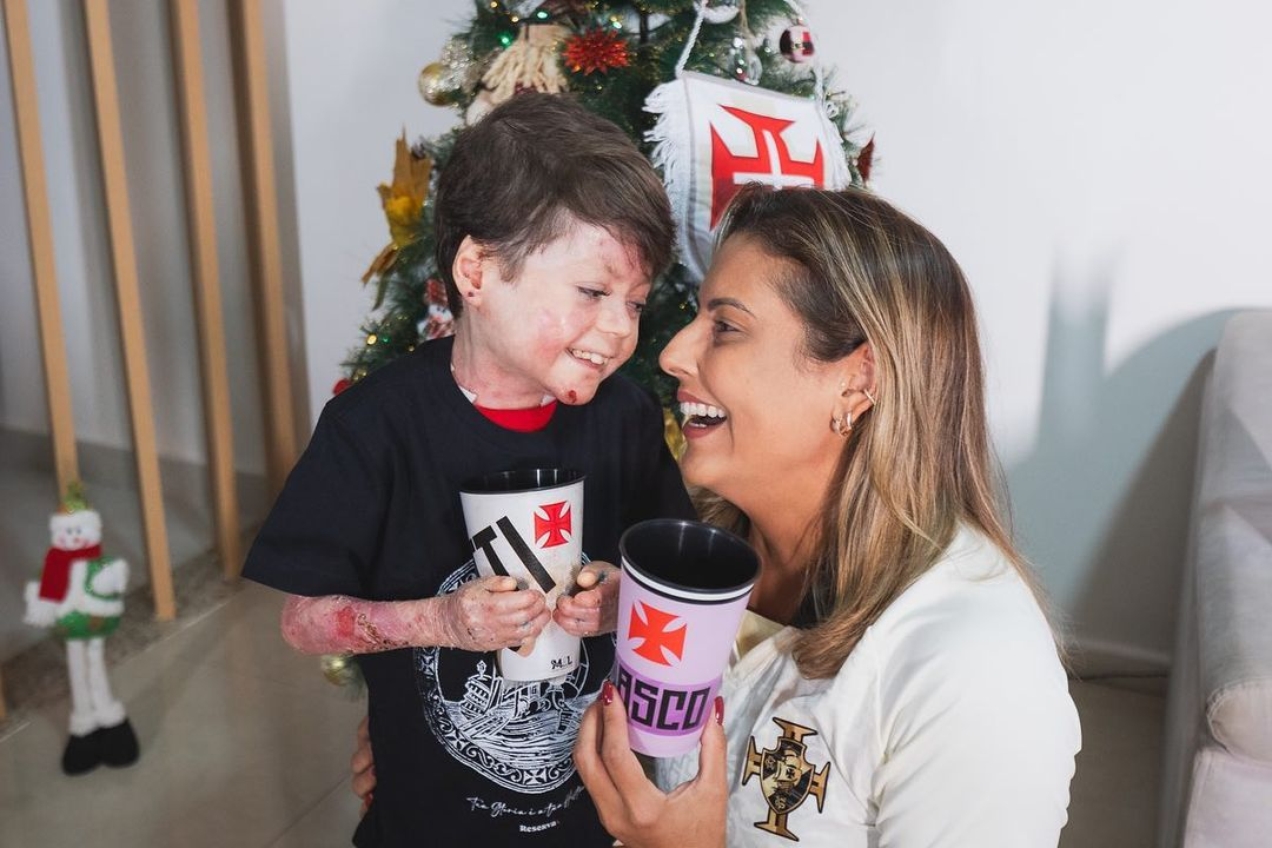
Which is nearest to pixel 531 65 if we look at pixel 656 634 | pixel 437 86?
pixel 437 86

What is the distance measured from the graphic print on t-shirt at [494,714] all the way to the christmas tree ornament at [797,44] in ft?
3.90

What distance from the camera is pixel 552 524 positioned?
1015mm

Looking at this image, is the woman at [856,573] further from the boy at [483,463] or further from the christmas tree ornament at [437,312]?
the christmas tree ornament at [437,312]

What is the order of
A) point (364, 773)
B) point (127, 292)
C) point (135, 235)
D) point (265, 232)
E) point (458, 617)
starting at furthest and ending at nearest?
point (135, 235), point (265, 232), point (127, 292), point (364, 773), point (458, 617)

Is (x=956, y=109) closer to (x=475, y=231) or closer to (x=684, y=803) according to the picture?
(x=475, y=231)

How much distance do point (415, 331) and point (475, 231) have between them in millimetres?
1014

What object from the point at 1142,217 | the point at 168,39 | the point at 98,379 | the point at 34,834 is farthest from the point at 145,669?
the point at 1142,217

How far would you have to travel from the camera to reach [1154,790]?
2.37 metres

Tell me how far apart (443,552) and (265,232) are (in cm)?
208

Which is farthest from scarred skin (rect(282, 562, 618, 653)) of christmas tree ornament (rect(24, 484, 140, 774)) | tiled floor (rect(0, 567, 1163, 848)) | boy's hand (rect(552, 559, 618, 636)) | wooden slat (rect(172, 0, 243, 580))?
wooden slat (rect(172, 0, 243, 580))

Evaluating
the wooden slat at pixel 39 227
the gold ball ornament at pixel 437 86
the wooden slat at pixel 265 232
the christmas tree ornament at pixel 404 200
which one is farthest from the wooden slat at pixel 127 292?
the gold ball ornament at pixel 437 86

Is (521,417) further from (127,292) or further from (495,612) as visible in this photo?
(127,292)

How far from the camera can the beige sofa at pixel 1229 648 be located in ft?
4.37

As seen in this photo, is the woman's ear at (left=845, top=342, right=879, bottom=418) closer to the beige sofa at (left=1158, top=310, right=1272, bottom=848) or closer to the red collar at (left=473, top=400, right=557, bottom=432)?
the red collar at (left=473, top=400, right=557, bottom=432)
